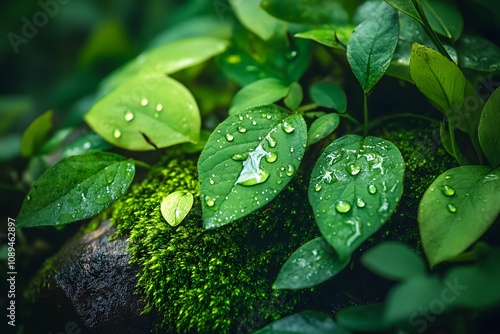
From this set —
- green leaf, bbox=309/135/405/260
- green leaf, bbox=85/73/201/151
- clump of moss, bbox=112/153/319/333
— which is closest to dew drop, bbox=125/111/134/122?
green leaf, bbox=85/73/201/151

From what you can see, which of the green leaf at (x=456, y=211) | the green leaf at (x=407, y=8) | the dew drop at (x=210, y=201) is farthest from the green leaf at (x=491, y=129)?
the dew drop at (x=210, y=201)

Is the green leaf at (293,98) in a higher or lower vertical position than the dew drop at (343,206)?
higher

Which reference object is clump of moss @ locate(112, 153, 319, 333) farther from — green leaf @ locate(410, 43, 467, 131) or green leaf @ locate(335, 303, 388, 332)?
green leaf @ locate(410, 43, 467, 131)

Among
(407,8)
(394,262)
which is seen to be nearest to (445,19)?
(407,8)

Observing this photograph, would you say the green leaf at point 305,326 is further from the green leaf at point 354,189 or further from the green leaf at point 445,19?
the green leaf at point 445,19

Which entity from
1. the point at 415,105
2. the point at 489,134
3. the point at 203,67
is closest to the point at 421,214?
the point at 489,134

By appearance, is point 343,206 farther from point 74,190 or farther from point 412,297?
point 74,190

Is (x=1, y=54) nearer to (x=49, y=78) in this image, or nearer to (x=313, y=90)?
(x=49, y=78)
